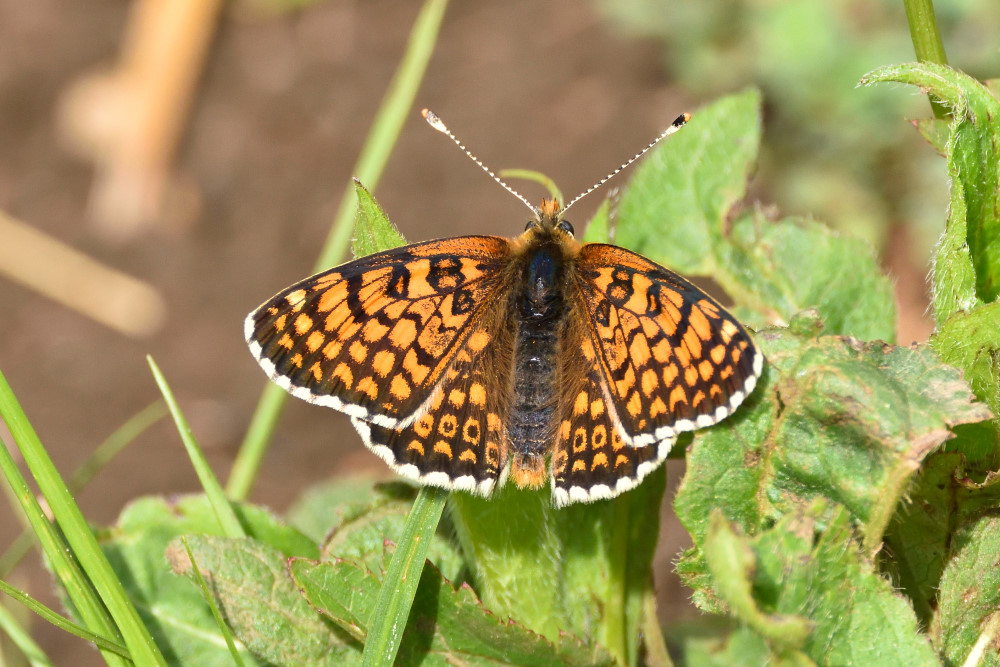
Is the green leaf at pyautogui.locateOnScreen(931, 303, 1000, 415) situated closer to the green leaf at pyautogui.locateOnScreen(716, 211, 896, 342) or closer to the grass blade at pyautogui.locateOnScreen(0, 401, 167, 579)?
the green leaf at pyautogui.locateOnScreen(716, 211, 896, 342)

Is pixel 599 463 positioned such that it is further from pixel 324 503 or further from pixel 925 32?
pixel 324 503

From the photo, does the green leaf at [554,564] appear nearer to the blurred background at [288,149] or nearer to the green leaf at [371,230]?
the green leaf at [371,230]

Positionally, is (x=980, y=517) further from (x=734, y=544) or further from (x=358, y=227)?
(x=358, y=227)

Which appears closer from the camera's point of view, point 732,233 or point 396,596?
point 396,596

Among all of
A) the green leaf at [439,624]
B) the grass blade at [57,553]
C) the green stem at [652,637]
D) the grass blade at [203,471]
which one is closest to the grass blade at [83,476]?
the grass blade at [203,471]

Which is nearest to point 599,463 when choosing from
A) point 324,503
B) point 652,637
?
point 652,637

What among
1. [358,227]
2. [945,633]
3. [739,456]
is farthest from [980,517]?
[358,227]
